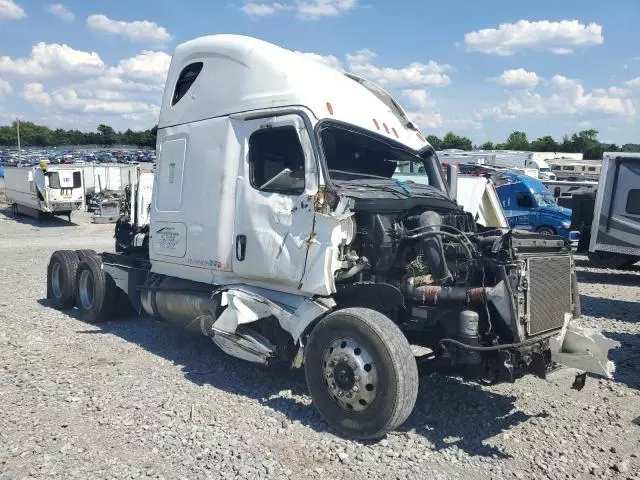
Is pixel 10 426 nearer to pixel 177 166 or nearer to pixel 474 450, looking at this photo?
pixel 177 166

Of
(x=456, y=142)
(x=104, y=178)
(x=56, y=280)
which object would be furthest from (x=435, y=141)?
(x=56, y=280)

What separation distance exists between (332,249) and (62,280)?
5.92m

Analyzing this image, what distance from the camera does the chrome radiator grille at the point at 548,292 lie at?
15.4 feet

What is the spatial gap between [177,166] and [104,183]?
2646cm

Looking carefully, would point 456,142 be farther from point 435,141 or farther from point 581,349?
point 581,349

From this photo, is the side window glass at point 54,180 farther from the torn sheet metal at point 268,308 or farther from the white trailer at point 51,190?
the torn sheet metal at point 268,308

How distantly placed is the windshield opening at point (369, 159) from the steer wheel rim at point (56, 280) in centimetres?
575

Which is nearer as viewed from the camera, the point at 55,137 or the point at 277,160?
the point at 277,160

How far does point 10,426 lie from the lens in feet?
16.2

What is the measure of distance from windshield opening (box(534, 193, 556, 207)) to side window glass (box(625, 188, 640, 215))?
6.29 m

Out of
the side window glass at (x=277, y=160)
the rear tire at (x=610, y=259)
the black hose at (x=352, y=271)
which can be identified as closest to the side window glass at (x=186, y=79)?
the side window glass at (x=277, y=160)

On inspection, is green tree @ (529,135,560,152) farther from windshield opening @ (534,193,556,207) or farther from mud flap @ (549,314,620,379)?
mud flap @ (549,314,620,379)

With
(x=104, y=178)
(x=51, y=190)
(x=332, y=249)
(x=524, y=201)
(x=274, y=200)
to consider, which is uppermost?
(x=524, y=201)

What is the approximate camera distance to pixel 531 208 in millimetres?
19359
